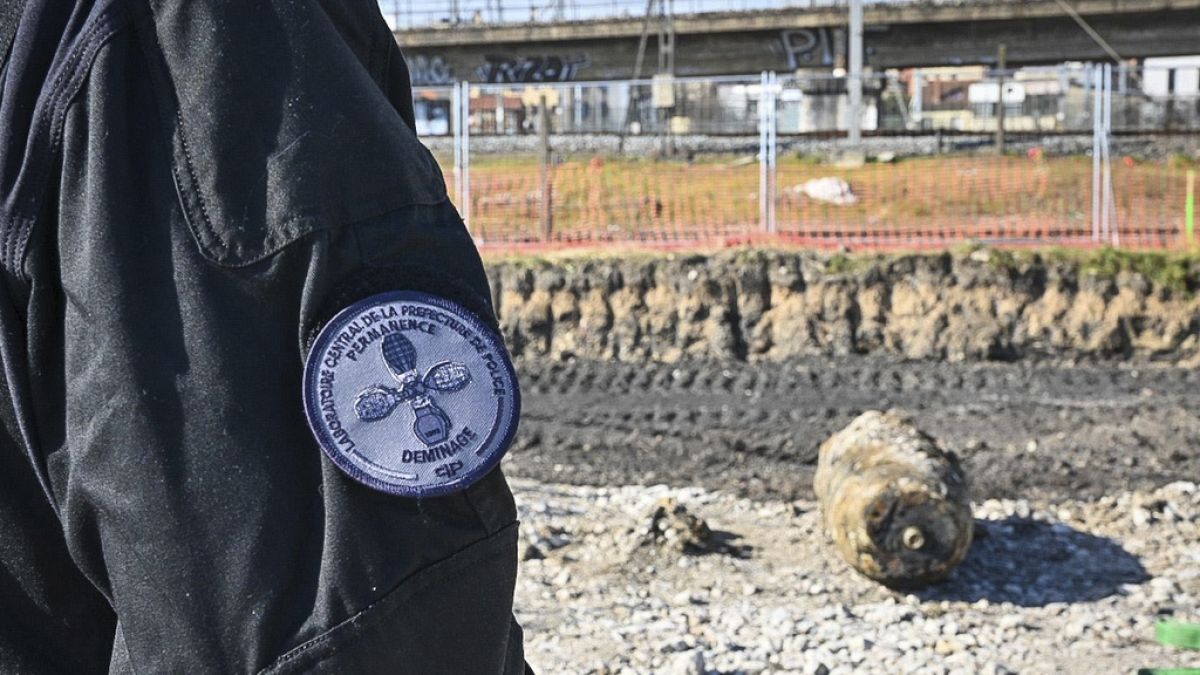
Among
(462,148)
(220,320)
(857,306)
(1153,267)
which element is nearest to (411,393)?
(220,320)

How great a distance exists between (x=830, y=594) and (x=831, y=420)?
4091 millimetres

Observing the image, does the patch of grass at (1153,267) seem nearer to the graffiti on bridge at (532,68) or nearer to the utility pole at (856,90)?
the utility pole at (856,90)

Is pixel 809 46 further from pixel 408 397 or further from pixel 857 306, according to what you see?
pixel 408 397

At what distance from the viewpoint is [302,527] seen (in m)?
0.97

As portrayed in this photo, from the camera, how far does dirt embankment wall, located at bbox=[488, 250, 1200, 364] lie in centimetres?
1244

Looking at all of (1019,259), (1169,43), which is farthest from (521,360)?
(1169,43)

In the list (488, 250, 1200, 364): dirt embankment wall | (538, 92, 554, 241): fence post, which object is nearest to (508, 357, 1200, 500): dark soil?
(488, 250, 1200, 364): dirt embankment wall

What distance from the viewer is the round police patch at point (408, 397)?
0.96 m

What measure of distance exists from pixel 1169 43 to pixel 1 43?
37786 millimetres

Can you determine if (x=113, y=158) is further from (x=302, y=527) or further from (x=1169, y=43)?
(x=1169, y=43)

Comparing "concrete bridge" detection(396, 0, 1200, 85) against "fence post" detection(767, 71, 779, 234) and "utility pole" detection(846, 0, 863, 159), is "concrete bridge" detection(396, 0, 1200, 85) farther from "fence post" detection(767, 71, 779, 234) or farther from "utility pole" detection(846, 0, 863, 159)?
"fence post" detection(767, 71, 779, 234)

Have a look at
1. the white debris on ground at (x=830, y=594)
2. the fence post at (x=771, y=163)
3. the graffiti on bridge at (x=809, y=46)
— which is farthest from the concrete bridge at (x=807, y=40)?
the white debris on ground at (x=830, y=594)

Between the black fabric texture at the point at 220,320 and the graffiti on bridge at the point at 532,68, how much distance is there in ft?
132

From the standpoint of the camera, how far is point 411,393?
977 millimetres
